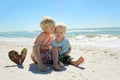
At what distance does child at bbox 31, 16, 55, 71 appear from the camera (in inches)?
166

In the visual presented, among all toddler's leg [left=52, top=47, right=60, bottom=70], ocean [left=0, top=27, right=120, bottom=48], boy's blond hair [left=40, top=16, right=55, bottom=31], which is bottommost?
ocean [left=0, top=27, right=120, bottom=48]

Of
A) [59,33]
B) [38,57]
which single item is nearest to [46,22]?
[59,33]

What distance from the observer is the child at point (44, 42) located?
4.21m

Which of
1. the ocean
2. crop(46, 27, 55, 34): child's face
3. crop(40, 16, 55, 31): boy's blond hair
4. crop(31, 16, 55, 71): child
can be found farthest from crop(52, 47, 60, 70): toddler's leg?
the ocean

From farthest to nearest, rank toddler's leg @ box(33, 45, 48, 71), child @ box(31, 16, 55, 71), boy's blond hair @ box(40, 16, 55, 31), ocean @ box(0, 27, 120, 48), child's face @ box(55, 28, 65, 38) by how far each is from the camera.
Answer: ocean @ box(0, 27, 120, 48), child's face @ box(55, 28, 65, 38), boy's blond hair @ box(40, 16, 55, 31), child @ box(31, 16, 55, 71), toddler's leg @ box(33, 45, 48, 71)

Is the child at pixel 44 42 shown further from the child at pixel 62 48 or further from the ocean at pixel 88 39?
the ocean at pixel 88 39

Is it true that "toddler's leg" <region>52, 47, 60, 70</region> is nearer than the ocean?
Yes

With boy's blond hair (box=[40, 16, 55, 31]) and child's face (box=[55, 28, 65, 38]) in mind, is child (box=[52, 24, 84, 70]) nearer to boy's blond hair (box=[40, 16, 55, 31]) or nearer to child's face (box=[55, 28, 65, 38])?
child's face (box=[55, 28, 65, 38])

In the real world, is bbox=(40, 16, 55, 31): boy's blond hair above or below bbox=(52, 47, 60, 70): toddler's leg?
above

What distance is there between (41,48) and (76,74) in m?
0.99

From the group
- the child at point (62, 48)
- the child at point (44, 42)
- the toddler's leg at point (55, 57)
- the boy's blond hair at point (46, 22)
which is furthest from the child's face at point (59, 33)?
the toddler's leg at point (55, 57)

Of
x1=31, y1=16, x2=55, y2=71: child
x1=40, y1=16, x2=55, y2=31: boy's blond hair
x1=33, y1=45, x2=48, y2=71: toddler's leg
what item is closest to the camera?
x1=33, y1=45, x2=48, y2=71: toddler's leg

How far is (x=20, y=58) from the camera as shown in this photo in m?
4.52

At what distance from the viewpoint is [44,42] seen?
445cm
